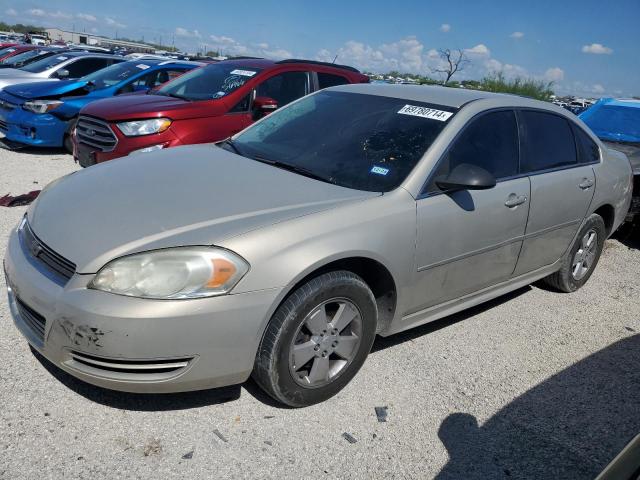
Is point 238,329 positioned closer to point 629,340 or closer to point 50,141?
point 629,340

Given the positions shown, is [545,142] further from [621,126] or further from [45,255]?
[621,126]

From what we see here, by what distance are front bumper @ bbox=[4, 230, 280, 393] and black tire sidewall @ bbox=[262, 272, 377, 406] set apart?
0.14 metres

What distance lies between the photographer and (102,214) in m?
2.75

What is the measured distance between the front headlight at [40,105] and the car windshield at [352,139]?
18.4ft

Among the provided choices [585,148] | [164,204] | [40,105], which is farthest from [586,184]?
[40,105]

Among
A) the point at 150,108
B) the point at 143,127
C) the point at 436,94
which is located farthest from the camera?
the point at 150,108

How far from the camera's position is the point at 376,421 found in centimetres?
289

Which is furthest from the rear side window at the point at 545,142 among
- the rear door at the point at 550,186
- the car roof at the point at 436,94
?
the car roof at the point at 436,94

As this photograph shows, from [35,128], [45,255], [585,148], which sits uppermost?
[585,148]

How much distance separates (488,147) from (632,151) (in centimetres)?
385

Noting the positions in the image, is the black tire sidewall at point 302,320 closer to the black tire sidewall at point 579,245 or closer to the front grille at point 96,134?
the black tire sidewall at point 579,245

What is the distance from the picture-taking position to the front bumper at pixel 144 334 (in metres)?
2.35

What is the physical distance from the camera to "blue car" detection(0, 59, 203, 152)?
8.41 metres

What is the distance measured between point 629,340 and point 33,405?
403 cm
